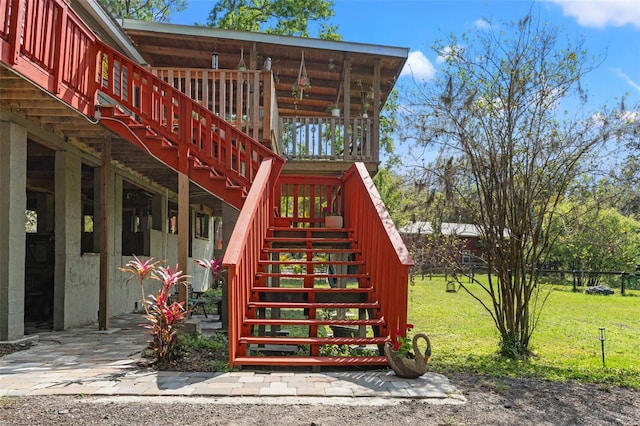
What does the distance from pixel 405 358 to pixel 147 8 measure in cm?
2363

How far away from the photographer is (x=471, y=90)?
5.91 metres

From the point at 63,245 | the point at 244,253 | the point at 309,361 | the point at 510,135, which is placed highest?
the point at 510,135

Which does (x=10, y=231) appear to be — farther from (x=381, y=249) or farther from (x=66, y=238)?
(x=381, y=249)

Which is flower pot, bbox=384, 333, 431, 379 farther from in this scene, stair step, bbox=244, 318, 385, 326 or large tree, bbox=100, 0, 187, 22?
large tree, bbox=100, 0, 187, 22

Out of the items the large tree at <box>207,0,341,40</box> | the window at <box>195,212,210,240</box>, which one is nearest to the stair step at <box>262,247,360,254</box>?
the window at <box>195,212,210,240</box>

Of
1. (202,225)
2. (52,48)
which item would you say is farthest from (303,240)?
(202,225)

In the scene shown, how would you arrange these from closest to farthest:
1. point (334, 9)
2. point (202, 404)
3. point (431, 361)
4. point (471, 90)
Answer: point (202, 404), point (431, 361), point (471, 90), point (334, 9)

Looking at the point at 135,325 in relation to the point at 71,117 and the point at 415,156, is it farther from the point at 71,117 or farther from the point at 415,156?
the point at 415,156

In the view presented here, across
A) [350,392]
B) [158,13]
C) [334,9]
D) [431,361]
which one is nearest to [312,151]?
[431,361]

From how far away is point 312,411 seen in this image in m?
3.53

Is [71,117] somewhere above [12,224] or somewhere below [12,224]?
above

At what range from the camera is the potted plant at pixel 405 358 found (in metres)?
4.34

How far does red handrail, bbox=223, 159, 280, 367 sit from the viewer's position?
4.39 m

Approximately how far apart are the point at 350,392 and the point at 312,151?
6147mm
